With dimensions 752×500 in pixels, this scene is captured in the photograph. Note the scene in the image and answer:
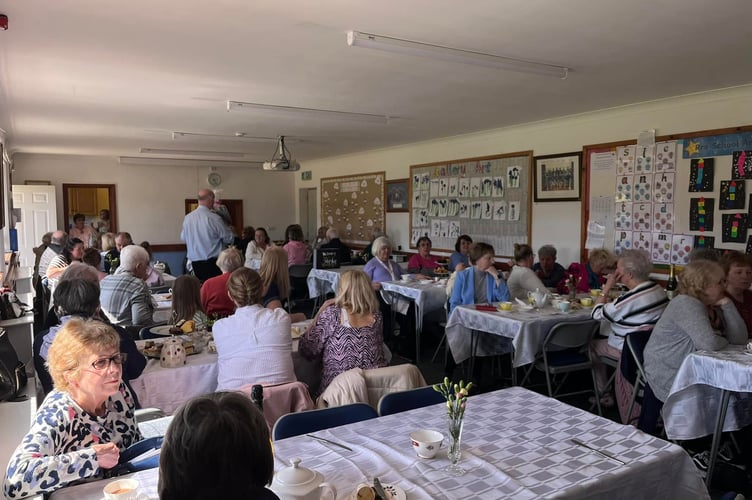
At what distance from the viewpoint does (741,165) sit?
4.72 metres

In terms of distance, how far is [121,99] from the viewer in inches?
199

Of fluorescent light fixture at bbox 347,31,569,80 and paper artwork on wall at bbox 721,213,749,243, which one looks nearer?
fluorescent light fixture at bbox 347,31,569,80

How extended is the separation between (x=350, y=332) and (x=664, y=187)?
3974mm

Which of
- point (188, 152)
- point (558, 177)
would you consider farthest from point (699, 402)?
point (188, 152)

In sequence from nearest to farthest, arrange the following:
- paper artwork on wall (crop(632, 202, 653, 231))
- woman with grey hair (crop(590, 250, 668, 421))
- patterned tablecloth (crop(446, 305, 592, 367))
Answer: woman with grey hair (crop(590, 250, 668, 421)) → patterned tablecloth (crop(446, 305, 592, 367)) → paper artwork on wall (crop(632, 202, 653, 231))

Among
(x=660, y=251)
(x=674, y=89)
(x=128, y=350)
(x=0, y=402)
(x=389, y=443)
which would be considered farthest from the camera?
(x=660, y=251)

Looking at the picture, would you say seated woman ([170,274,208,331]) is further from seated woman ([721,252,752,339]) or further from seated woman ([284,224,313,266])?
seated woman ([284,224,313,266])

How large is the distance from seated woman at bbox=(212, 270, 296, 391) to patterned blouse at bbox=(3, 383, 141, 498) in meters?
0.73

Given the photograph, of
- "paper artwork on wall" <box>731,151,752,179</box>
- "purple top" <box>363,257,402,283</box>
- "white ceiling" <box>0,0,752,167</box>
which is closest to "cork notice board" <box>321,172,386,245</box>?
"white ceiling" <box>0,0,752,167</box>

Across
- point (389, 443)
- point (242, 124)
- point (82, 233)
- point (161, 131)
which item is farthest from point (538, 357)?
point (82, 233)

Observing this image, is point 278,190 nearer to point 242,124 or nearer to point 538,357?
point 242,124

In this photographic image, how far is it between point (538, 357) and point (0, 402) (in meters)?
3.12

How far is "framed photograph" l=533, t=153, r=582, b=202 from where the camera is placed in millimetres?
6191

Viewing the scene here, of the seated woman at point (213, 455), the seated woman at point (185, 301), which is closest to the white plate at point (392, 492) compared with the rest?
the seated woman at point (213, 455)
